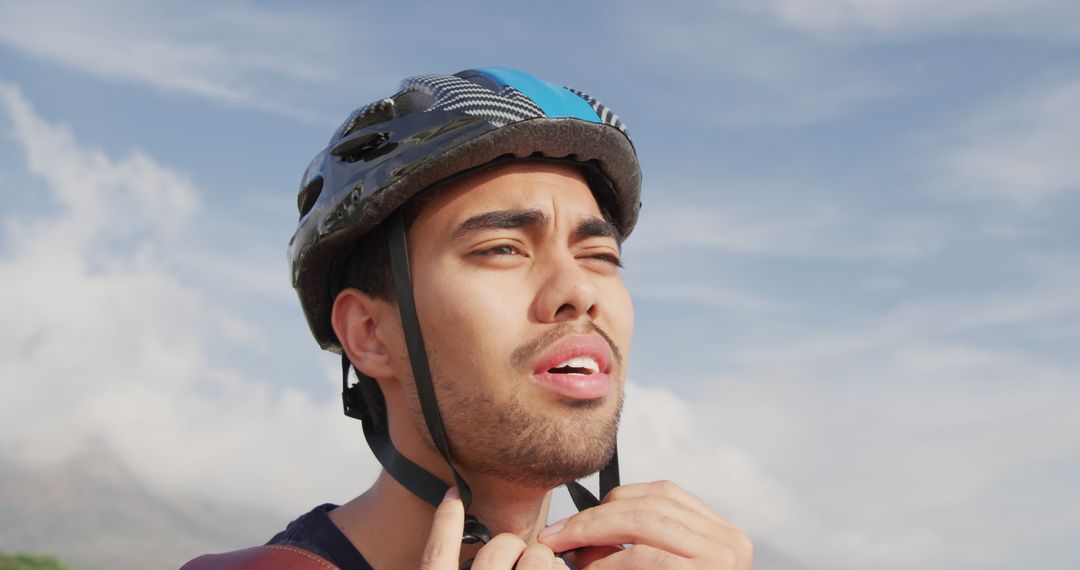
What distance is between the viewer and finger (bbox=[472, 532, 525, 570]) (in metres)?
3.99

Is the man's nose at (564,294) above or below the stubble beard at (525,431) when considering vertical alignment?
above

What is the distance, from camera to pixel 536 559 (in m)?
4.02

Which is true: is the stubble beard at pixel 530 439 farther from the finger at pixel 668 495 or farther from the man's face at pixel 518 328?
the finger at pixel 668 495

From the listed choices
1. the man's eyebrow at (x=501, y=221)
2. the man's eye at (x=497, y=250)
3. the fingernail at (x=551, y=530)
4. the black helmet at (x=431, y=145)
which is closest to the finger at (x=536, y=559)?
the fingernail at (x=551, y=530)

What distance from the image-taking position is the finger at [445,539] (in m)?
3.93

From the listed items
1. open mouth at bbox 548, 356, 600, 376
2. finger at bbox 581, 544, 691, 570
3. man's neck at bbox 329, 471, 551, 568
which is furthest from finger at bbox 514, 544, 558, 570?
open mouth at bbox 548, 356, 600, 376

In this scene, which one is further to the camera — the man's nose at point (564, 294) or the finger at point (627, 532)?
the man's nose at point (564, 294)

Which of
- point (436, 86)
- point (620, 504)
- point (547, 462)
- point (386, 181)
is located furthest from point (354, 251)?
point (620, 504)

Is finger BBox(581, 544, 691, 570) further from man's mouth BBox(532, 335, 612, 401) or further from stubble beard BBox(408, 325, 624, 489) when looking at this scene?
man's mouth BBox(532, 335, 612, 401)

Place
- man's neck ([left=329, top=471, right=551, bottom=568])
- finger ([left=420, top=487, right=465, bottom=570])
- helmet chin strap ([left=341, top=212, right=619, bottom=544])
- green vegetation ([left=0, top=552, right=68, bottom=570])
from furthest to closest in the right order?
green vegetation ([left=0, top=552, right=68, bottom=570]), man's neck ([left=329, top=471, right=551, bottom=568]), helmet chin strap ([left=341, top=212, right=619, bottom=544]), finger ([left=420, top=487, right=465, bottom=570])

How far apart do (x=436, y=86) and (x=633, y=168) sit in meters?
1.26

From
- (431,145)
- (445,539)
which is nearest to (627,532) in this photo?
(445,539)

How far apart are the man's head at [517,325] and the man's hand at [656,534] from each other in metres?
0.35

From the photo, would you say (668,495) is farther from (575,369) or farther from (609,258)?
(609,258)
